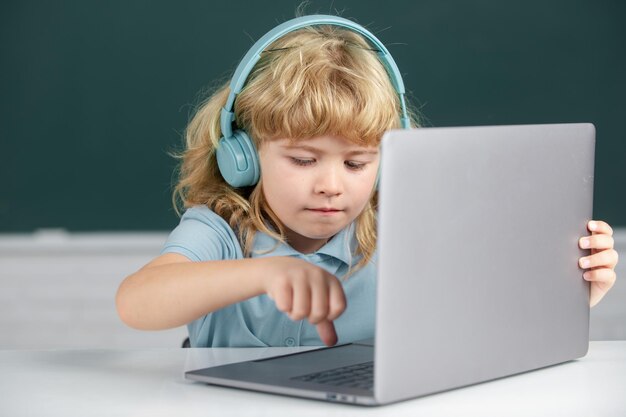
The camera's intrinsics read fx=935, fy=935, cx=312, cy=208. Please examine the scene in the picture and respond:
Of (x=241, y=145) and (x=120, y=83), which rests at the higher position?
(x=120, y=83)

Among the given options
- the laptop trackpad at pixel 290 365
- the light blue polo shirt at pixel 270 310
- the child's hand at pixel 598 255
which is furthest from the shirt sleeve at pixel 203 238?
the child's hand at pixel 598 255

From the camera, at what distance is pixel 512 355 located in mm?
941

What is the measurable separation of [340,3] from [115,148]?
749 mm

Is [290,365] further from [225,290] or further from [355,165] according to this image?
[355,165]

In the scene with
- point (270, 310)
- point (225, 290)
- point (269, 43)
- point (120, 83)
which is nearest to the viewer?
point (225, 290)

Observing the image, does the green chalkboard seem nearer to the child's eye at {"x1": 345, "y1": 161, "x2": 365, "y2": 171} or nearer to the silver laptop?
the child's eye at {"x1": 345, "y1": 161, "x2": 365, "y2": 171}

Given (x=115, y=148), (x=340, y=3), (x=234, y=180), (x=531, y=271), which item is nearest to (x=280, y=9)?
(x=340, y=3)

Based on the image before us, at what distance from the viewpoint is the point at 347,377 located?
92 centimetres

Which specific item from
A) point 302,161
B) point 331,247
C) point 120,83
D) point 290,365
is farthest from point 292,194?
point 120,83

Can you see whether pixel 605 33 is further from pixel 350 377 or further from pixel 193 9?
pixel 350 377

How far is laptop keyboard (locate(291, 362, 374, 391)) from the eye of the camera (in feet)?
2.89

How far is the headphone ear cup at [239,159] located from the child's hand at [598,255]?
0.49 meters

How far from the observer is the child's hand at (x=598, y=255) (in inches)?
40.9

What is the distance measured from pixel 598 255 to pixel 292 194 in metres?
0.43
